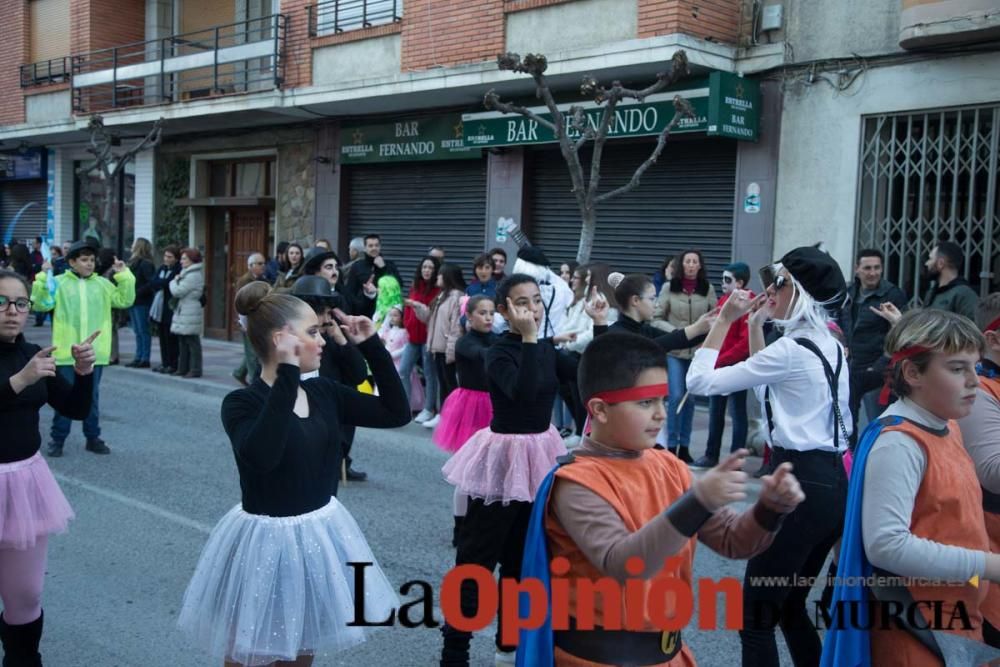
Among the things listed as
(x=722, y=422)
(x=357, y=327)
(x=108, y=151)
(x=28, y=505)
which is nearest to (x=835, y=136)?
(x=722, y=422)

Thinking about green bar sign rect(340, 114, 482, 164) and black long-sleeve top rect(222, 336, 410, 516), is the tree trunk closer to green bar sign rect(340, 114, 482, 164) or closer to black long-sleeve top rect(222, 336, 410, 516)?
green bar sign rect(340, 114, 482, 164)

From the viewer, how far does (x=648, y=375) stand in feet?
8.48

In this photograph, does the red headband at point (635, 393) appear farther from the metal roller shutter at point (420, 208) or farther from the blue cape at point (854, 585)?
the metal roller shutter at point (420, 208)

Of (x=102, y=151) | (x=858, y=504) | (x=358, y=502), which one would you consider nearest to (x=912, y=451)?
(x=858, y=504)

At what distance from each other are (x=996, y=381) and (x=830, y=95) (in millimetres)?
8269

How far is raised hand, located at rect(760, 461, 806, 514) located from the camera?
218cm

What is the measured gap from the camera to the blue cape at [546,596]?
2551 mm

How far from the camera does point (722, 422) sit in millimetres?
9078

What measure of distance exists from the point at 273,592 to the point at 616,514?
1.25 meters

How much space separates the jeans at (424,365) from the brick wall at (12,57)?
1559cm

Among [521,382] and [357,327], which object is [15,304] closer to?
[357,327]

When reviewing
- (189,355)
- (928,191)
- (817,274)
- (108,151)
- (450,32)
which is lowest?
(189,355)

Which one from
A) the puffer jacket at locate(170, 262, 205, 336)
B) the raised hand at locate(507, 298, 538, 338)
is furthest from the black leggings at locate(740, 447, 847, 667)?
the puffer jacket at locate(170, 262, 205, 336)

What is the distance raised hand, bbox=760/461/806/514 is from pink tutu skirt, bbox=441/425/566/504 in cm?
217
